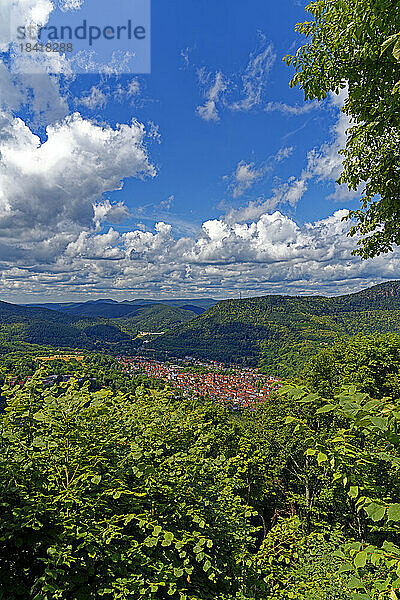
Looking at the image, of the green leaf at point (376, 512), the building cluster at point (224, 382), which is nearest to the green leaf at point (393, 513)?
the green leaf at point (376, 512)

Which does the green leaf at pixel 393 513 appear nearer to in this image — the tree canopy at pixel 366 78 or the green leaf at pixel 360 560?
the green leaf at pixel 360 560

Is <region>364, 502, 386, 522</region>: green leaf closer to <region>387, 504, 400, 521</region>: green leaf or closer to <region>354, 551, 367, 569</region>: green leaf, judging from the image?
<region>387, 504, 400, 521</region>: green leaf

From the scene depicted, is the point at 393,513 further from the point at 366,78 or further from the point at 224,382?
the point at 224,382

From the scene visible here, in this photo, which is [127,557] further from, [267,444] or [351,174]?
[267,444]

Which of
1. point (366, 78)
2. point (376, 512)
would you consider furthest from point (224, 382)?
point (376, 512)

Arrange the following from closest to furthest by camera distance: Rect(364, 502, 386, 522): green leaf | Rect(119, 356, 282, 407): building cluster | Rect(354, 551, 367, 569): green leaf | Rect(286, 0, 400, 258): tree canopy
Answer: Rect(354, 551, 367, 569): green leaf < Rect(364, 502, 386, 522): green leaf < Rect(286, 0, 400, 258): tree canopy < Rect(119, 356, 282, 407): building cluster

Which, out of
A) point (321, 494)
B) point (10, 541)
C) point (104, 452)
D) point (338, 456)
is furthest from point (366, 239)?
point (321, 494)

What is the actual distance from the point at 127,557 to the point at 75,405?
185cm

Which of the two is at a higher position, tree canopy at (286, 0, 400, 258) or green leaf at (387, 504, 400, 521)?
tree canopy at (286, 0, 400, 258)

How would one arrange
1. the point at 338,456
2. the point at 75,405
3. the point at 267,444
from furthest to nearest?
the point at 267,444
the point at 75,405
the point at 338,456

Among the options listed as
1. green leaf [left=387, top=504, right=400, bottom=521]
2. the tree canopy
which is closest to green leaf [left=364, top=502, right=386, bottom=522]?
green leaf [left=387, top=504, right=400, bottom=521]

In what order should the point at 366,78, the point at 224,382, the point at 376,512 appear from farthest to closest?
the point at 224,382 < the point at 366,78 < the point at 376,512

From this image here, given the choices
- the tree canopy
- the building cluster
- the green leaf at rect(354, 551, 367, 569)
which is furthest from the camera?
the building cluster

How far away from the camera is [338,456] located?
299 centimetres
